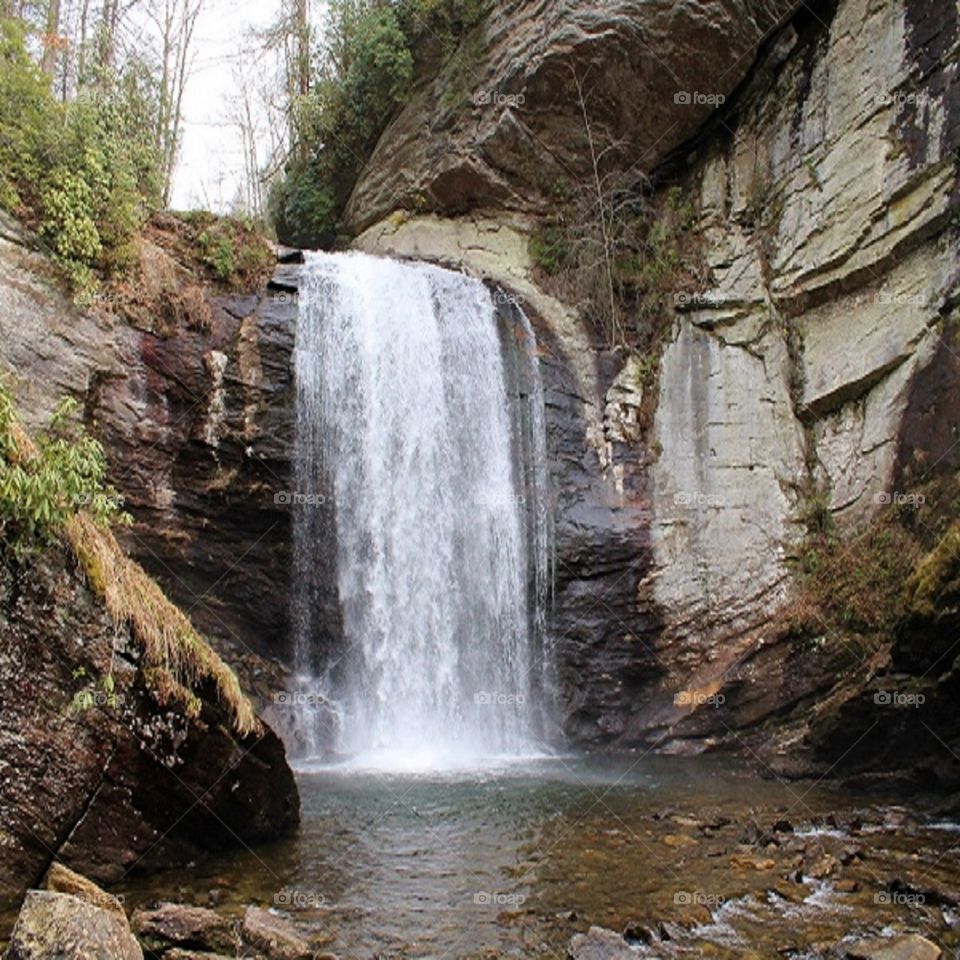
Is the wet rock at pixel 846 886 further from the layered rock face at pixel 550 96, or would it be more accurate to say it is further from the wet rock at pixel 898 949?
the layered rock face at pixel 550 96

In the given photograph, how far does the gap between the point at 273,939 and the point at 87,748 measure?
4.84 feet

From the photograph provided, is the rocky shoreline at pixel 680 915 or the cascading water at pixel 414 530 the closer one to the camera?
the rocky shoreline at pixel 680 915

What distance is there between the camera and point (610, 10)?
13.6 meters

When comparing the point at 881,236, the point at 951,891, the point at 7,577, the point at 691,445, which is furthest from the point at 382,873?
the point at 881,236

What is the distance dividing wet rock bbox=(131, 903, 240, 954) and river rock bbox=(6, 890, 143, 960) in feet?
1.79

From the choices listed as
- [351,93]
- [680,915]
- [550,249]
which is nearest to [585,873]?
[680,915]

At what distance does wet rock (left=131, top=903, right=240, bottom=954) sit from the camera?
3748 millimetres

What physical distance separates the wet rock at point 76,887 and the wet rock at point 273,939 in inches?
23.2

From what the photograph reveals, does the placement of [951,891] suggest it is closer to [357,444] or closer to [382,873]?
[382,873]

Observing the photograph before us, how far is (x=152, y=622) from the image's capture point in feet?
15.7

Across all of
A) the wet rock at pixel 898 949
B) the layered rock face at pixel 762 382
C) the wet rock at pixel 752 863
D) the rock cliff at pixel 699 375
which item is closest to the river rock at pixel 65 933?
the wet rock at pixel 898 949

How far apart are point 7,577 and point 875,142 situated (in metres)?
12.4

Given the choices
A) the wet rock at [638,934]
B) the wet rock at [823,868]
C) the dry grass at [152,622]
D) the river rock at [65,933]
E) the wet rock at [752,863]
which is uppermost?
the dry grass at [152,622]

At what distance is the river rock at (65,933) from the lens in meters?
2.94
